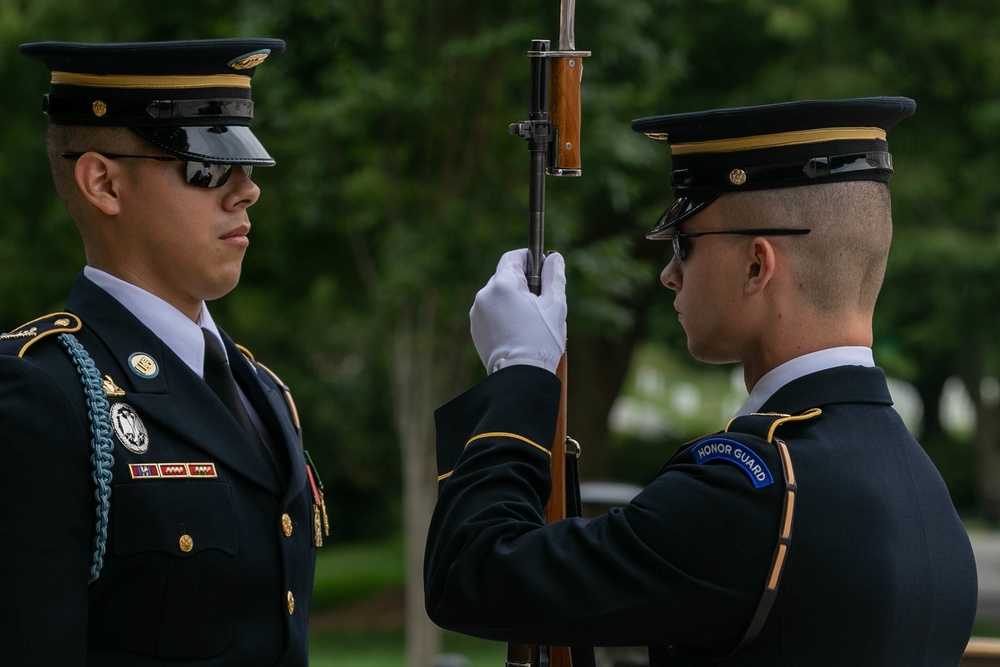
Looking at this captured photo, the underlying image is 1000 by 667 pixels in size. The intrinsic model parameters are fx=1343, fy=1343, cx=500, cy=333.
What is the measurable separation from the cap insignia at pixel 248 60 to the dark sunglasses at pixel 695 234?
992 mm

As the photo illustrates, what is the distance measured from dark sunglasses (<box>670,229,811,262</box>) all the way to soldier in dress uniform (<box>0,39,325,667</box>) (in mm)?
918

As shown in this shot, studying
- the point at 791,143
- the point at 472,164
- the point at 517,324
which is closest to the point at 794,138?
the point at 791,143

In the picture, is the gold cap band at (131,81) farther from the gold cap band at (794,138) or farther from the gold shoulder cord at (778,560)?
the gold shoulder cord at (778,560)

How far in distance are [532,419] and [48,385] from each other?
36.5 inches

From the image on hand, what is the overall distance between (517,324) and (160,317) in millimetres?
772

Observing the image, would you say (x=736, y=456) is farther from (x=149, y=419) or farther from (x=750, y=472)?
(x=149, y=419)

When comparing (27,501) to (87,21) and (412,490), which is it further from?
(87,21)

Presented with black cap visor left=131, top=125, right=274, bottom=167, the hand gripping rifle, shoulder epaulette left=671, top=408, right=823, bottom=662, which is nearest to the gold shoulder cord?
shoulder epaulette left=671, top=408, right=823, bottom=662

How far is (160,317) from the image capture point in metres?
2.86

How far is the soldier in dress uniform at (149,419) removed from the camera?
2.48 meters

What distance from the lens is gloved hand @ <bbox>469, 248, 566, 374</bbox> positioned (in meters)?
2.71

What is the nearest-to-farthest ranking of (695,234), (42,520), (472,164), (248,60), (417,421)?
(42,520) → (695,234) → (248,60) → (472,164) → (417,421)

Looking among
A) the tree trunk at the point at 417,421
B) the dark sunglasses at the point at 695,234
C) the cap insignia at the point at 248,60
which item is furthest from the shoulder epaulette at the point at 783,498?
the tree trunk at the point at 417,421

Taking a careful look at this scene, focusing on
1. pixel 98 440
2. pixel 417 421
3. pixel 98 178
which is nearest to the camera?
pixel 98 440
